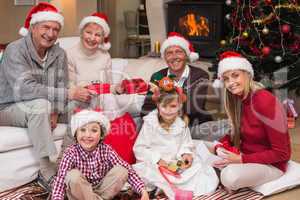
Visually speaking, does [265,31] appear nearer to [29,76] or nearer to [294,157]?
[294,157]

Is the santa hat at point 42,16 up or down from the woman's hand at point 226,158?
up

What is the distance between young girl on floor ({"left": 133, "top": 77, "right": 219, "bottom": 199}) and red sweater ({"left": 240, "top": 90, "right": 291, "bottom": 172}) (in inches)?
10.4

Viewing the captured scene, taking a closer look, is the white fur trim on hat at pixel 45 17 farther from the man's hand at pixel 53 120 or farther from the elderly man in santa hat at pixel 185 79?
the elderly man in santa hat at pixel 185 79

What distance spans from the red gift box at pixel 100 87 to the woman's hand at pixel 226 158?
0.83 m

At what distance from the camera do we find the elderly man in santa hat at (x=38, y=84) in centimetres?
238

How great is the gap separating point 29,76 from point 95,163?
70cm

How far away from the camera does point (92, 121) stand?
84.1 inches

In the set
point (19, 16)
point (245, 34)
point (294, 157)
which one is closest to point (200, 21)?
point (245, 34)

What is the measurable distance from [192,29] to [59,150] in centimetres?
280

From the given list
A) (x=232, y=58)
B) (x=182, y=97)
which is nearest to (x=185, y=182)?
(x=182, y=97)

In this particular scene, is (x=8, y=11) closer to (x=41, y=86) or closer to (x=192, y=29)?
(x=192, y=29)

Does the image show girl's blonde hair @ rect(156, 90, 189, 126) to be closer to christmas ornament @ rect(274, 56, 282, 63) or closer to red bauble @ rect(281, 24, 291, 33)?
christmas ornament @ rect(274, 56, 282, 63)

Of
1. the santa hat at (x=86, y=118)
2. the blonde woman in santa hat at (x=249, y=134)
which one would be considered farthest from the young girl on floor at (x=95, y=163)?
the blonde woman in santa hat at (x=249, y=134)

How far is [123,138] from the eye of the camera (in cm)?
262
